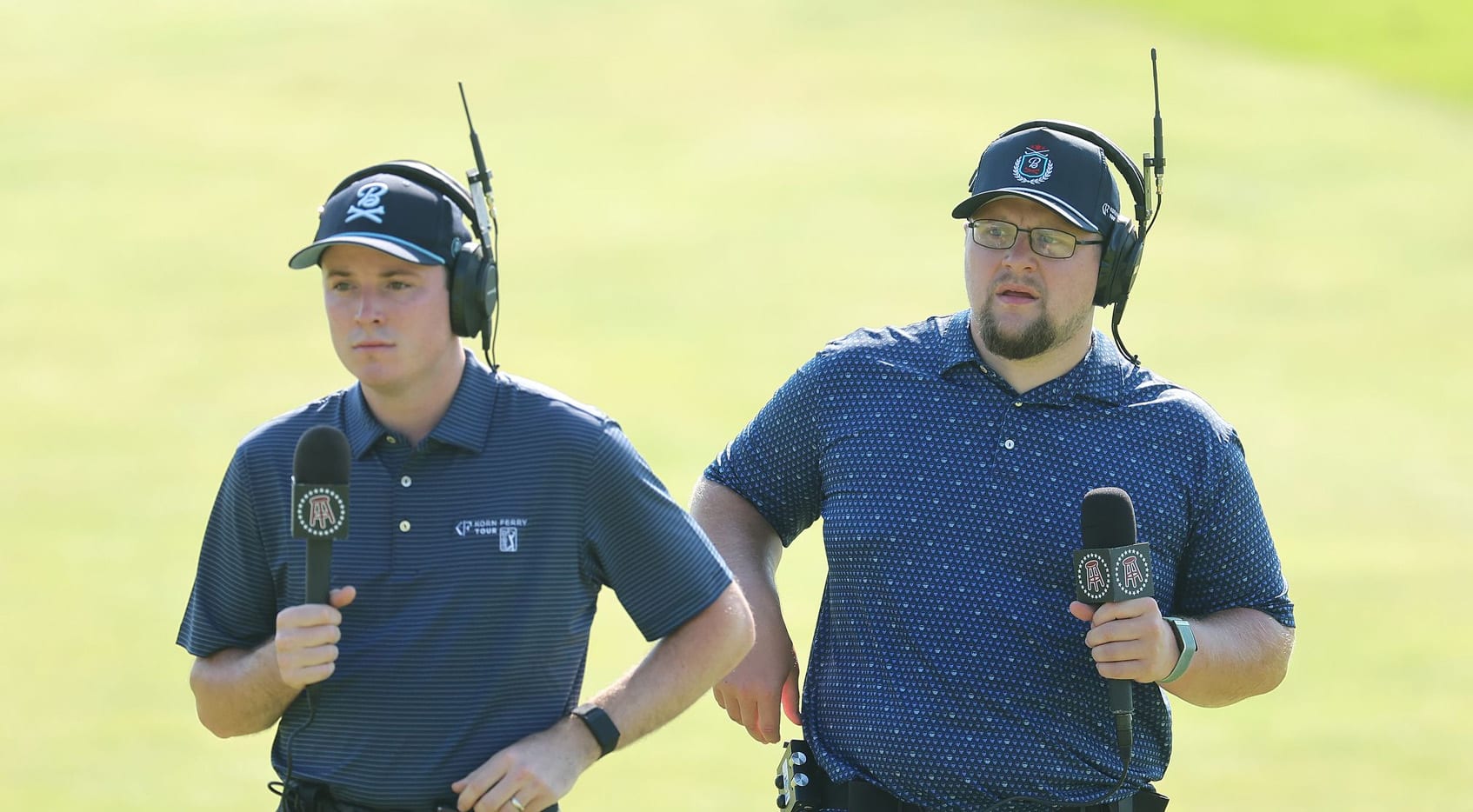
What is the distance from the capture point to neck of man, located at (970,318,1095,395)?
14.3ft

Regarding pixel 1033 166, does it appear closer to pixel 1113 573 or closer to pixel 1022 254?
pixel 1022 254

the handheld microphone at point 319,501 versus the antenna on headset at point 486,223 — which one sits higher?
the antenna on headset at point 486,223

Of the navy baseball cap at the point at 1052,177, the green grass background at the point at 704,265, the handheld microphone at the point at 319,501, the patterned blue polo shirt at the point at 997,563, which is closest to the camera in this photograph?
the handheld microphone at the point at 319,501

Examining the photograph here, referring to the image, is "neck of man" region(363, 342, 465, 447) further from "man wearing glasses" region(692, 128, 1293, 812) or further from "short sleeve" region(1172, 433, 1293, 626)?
"short sleeve" region(1172, 433, 1293, 626)

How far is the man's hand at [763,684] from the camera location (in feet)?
14.7

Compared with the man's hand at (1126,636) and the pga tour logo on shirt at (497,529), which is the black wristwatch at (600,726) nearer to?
the pga tour logo on shirt at (497,529)

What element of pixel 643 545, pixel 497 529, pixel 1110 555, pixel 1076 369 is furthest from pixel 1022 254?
pixel 497 529

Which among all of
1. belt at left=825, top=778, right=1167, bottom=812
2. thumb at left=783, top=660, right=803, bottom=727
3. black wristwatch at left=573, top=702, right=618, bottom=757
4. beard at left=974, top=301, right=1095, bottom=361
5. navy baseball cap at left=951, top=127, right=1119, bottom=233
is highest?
navy baseball cap at left=951, top=127, right=1119, bottom=233

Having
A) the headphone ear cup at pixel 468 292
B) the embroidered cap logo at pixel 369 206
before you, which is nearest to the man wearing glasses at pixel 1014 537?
the headphone ear cup at pixel 468 292

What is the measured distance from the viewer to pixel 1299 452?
44.4 feet

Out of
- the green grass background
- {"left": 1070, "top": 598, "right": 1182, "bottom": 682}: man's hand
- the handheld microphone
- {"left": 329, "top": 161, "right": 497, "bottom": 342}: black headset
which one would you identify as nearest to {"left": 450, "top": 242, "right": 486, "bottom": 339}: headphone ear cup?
{"left": 329, "top": 161, "right": 497, "bottom": 342}: black headset

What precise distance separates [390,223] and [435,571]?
66 cm

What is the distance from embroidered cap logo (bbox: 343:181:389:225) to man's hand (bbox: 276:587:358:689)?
0.73 metres

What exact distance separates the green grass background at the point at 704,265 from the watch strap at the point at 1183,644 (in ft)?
17.4
